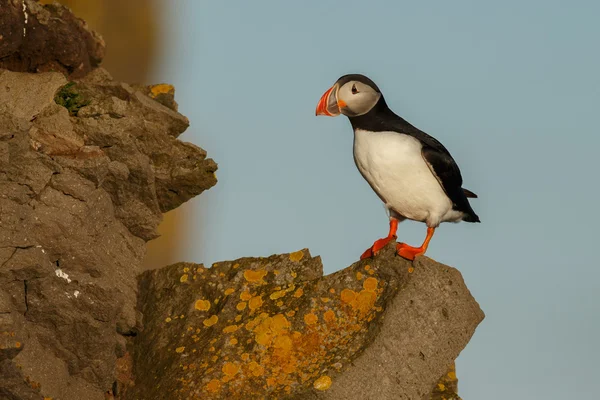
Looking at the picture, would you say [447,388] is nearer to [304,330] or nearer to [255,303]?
[304,330]

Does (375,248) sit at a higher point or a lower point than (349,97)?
lower

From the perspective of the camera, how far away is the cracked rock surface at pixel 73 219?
7652 mm

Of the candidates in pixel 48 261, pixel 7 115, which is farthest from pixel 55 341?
pixel 7 115

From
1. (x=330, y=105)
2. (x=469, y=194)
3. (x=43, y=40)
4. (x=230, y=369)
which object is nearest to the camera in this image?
(x=230, y=369)

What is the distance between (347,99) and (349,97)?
0.08 feet

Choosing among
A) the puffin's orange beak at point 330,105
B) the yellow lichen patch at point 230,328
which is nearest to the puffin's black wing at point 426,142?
the puffin's orange beak at point 330,105

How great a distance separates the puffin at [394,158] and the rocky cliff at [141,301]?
1.54 feet

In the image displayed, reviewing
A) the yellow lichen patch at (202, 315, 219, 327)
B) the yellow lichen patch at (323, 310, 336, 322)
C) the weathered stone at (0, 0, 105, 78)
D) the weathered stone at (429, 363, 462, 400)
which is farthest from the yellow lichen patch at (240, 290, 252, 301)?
the weathered stone at (0, 0, 105, 78)

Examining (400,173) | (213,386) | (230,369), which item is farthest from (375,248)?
(213,386)

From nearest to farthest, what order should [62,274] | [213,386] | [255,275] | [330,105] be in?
[213,386], [62,274], [330,105], [255,275]

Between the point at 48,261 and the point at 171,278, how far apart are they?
123cm

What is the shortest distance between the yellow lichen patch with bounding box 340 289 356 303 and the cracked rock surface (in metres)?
1.84

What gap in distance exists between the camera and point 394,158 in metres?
8.11

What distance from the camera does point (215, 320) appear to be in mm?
8242
